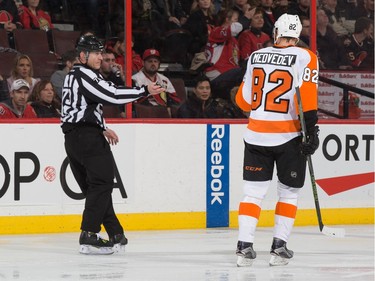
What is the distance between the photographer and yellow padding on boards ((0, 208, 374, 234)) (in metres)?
9.85

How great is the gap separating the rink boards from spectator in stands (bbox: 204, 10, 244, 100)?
1.39 ft

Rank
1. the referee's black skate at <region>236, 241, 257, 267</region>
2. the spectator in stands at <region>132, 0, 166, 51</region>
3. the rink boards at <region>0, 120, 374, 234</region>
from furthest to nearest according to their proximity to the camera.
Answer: the spectator in stands at <region>132, 0, 166, 51</region> → the rink boards at <region>0, 120, 374, 234</region> → the referee's black skate at <region>236, 241, 257, 267</region>

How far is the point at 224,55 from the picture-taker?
11.0m

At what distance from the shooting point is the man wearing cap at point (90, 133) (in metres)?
8.42

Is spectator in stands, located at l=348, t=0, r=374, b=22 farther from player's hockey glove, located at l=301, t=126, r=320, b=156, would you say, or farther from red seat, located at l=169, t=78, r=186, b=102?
player's hockey glove, located at l=301, t=126, r=320, b=156

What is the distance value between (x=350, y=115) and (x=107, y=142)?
3.46 metres

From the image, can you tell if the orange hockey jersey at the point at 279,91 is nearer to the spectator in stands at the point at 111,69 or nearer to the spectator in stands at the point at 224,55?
the spectator in stands at the point at 111,69

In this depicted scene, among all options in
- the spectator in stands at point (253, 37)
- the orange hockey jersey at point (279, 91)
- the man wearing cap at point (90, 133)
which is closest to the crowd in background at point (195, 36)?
the spectator in stands at point (253, 37)

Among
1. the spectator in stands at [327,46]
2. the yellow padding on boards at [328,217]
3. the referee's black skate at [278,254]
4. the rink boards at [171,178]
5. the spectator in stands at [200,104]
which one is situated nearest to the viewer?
the referee's black skate at [278,254]

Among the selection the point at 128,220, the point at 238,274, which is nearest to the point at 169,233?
the point at 128,220

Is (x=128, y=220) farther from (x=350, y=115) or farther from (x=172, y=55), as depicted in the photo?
(x=350, y=115)

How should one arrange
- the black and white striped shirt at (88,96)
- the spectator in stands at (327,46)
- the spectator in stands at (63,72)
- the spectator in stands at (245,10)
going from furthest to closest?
the spectator in stands at (327,46) → the spectator in stands at (245,10) → the spectator in stands at (63,72) → the black and white striped shirt at (88,96)

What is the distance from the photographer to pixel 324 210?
11.1m

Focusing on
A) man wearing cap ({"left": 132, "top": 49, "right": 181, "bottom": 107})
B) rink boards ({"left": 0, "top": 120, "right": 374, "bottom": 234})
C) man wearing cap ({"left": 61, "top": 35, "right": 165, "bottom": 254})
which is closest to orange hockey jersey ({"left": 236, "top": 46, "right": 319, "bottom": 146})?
man wearing cap ({"left": 61, "top": 35, "right": 165, "bottom": 254})
